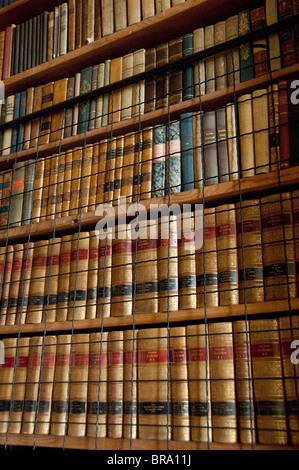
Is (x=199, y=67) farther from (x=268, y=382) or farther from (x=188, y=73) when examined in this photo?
(x=268, y=382)

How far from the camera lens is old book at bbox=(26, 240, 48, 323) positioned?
1.20 metres

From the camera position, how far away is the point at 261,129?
3.43 feet

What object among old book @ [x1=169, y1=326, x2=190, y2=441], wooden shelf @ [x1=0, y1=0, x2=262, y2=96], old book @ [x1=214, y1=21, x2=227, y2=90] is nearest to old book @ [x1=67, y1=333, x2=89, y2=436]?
old book @ [x1=169, y1=326, x2=190, y2=441]

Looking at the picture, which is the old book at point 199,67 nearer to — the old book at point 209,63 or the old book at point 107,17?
the old book at point 209,63

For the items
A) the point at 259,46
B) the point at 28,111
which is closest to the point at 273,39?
the point at 259,46

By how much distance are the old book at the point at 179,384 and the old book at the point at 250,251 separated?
0.55 feet

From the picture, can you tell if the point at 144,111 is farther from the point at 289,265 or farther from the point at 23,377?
the point at 23,377

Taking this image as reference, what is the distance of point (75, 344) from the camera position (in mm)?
1110

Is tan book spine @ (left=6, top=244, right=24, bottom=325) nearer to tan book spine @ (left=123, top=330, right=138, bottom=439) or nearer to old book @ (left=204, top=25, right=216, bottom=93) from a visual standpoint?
tan book spine @ (left=123, top=330, right=138, bottom=439)

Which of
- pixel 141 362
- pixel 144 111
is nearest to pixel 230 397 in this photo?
pixel 141 362

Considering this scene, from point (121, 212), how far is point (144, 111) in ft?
1.04

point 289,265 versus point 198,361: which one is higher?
point 289,265

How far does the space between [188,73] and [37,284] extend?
2.37 ft

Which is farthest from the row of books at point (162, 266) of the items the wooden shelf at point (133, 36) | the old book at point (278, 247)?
the wooden shelf at point (133, 36)
